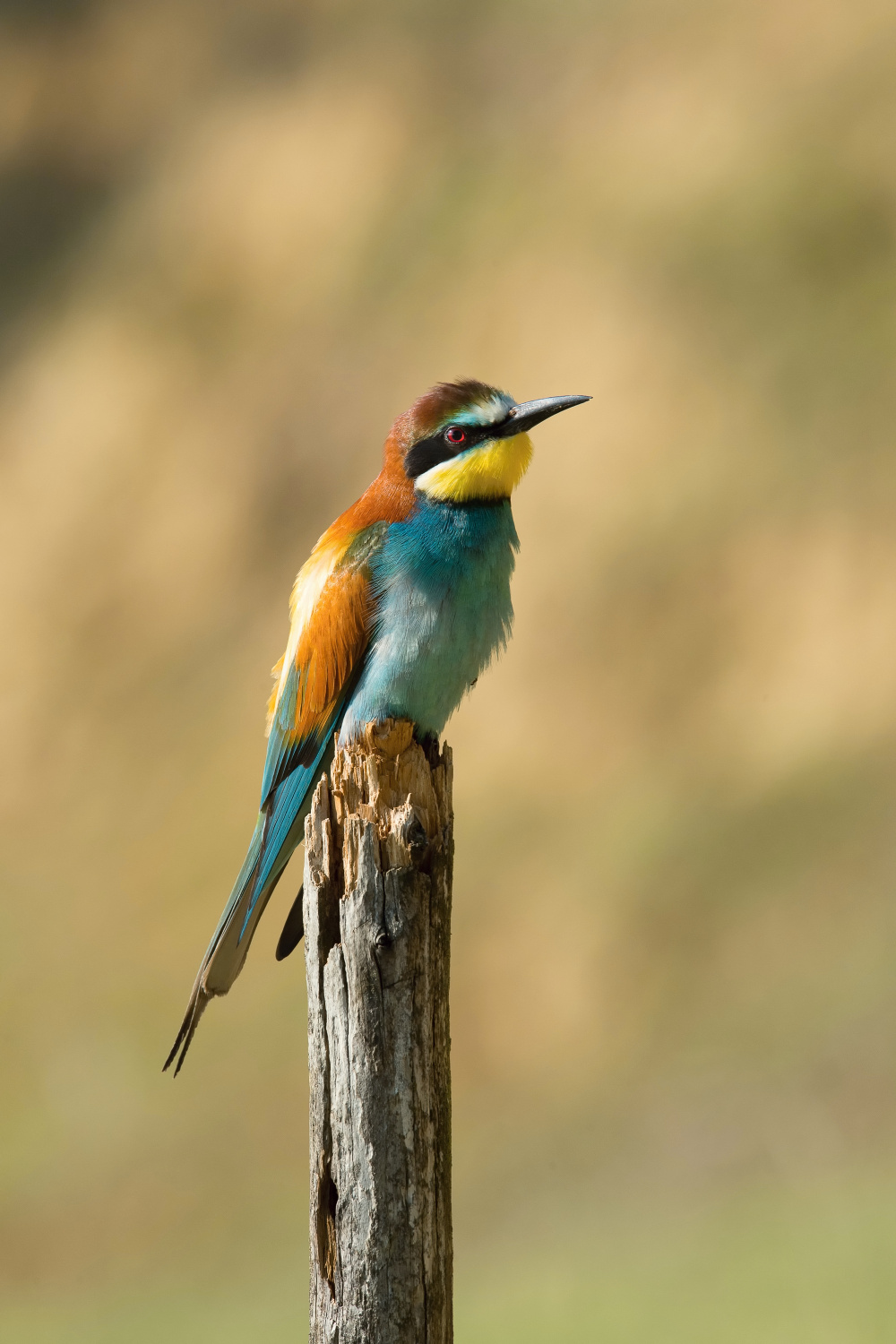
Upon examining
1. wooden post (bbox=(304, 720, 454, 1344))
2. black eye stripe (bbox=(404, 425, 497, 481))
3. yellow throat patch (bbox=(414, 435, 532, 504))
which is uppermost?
black eye stripe (bbox=(404, 425, 497, 481))

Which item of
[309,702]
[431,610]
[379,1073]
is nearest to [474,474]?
[431,610]

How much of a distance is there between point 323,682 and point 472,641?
0.78 feet

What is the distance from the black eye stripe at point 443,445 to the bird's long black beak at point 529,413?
2cm

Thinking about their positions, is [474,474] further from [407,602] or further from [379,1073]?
[379,1073]

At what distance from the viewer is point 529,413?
190cm

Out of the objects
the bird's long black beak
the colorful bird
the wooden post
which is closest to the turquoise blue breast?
the colorful bird

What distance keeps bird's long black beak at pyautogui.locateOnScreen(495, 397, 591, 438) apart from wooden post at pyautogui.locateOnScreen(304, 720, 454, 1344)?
0.70m

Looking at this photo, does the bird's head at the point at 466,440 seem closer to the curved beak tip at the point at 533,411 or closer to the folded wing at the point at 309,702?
the curved beak tip at the point at 533,411

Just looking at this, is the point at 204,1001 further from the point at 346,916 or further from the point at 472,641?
the point at 472,641

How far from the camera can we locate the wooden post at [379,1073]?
132 cm

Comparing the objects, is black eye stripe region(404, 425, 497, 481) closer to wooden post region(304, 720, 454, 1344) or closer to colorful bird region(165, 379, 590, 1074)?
colorful bird region(165, 379, 590, 1074)

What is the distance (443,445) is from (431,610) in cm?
26

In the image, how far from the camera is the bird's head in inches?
73.5

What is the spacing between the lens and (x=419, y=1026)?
1.38m
